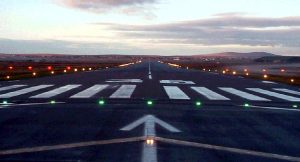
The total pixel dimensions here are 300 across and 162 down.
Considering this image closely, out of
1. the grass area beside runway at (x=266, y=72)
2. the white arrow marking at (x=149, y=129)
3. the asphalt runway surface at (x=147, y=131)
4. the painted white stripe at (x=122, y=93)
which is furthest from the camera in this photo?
the grass area beside runway at (x=266, y=72)

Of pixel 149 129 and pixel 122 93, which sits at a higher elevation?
pixel 149 129

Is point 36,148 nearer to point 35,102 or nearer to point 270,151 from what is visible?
point 270,151

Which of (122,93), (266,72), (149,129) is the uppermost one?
(149,129)

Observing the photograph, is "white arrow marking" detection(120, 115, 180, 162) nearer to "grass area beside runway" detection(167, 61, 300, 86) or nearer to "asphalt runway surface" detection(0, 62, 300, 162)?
"asphalt runway surface" detection(0, 62, 300, 162)

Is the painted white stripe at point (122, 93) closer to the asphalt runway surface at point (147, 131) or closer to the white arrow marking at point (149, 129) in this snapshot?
the asphalt runway surface at point (147, 131)

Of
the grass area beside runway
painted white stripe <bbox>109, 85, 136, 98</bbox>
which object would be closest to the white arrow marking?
painted white stripe <bbox>109, 85, 136, 98</bbox>

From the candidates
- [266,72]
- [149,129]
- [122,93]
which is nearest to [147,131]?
[149,129]

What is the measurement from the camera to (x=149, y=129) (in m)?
11.0

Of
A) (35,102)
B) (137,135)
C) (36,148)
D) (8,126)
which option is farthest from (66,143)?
(35,102)

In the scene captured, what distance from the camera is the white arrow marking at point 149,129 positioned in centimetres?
815

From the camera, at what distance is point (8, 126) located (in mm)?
11438

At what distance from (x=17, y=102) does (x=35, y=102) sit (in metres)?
0.61

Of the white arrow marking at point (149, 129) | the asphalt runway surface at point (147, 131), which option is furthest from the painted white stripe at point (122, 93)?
the white arrow marking at point (149, 129)

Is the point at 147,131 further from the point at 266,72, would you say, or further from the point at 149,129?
the point at 266,72
